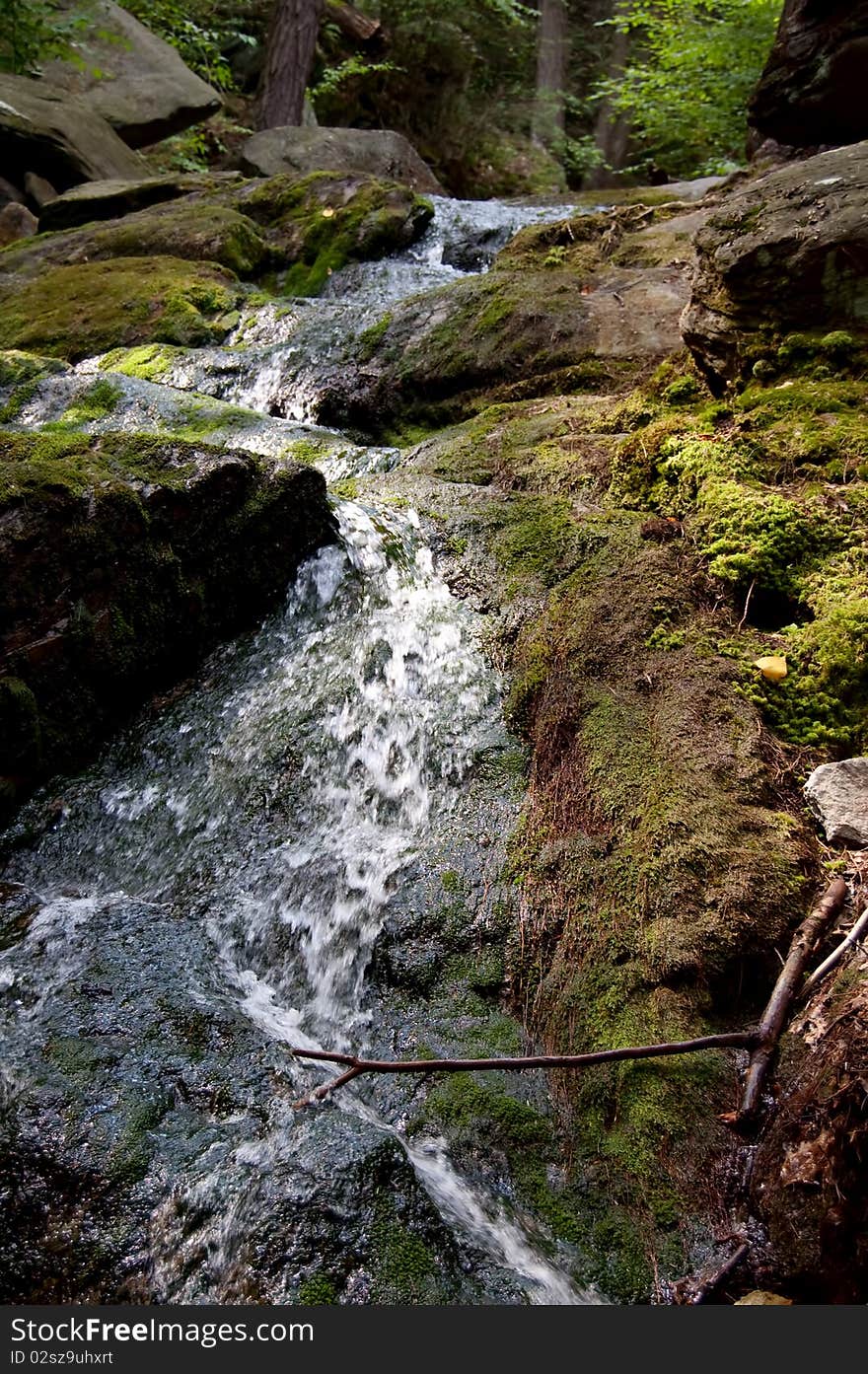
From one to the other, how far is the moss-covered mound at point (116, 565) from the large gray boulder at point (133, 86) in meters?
11.4

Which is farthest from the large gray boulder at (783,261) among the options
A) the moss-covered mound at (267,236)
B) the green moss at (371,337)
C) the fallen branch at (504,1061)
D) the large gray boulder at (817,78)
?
the moss-covered mound at (267,236)

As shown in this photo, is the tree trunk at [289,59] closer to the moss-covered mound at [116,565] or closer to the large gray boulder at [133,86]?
the large gray boulder at [133,86]

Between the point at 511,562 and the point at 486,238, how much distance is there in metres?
6.95

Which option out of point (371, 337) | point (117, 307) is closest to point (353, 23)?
point (117, 307)

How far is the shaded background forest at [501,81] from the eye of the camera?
42.9 feet

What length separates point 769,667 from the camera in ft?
10.4

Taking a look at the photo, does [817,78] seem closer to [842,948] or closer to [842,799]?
[842,799]

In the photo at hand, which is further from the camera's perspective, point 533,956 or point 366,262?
point 366,262

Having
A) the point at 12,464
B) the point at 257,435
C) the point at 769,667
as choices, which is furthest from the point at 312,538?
the point at 769,667

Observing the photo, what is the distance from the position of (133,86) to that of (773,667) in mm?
14228

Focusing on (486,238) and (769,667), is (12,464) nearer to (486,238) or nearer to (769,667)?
(769,667)

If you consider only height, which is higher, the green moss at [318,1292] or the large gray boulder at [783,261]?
the large gray boulder at [783,261]

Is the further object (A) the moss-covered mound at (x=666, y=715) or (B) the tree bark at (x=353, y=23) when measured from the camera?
(B) the tree bark at (x=353, y=23)

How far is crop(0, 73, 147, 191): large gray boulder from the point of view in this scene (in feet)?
34.7
